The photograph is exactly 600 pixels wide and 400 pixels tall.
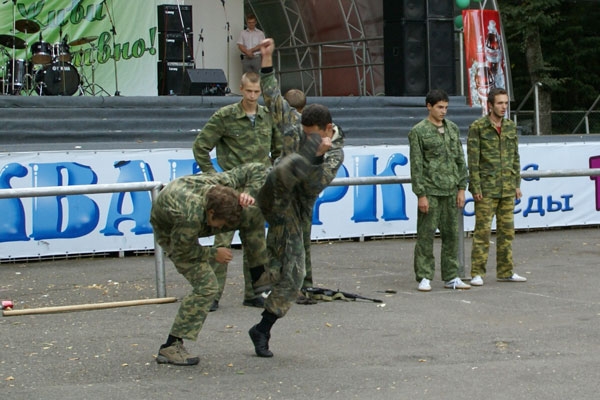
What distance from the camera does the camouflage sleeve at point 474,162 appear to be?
11031mm

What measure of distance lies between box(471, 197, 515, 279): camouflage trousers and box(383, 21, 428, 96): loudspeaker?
9564 millimetres

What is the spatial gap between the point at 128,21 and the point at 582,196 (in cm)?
1120

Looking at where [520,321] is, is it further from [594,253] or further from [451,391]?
[594,253]

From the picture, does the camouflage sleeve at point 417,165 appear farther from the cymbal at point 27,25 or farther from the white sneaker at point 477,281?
the cymbal at point 27,25

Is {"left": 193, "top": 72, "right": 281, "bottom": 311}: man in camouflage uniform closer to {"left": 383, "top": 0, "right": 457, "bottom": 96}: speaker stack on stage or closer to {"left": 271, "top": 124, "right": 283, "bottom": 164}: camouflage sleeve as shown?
{"left": 271, "top": 124, "right": 283, "bottom": 164}: camouflage sleeve

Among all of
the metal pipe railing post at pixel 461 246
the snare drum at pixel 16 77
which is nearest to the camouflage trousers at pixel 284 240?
the metal pipe railing post at pixel 461 246

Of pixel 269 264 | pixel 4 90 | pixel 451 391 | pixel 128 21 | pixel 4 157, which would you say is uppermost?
pixel 128 21

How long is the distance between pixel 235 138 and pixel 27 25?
1313cm

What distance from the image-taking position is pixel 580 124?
29375 mm

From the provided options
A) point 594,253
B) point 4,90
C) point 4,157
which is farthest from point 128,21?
point 594,253

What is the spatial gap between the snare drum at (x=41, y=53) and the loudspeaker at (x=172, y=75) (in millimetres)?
2493

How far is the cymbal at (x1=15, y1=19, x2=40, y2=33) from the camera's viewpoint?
70.3 ft

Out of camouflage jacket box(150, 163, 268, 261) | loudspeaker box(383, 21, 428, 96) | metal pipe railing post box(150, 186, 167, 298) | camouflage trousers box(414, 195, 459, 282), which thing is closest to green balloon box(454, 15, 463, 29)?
loudspeaker box(383, 21, 428, 96)

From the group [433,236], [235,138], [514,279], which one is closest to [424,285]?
[433,236]
